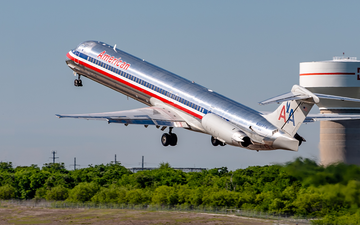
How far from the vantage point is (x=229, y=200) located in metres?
97.8

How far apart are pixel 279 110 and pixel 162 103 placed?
1384 centimetres

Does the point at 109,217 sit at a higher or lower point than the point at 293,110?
lower

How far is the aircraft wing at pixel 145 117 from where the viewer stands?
55250 mm

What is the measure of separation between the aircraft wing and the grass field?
37.7 meters

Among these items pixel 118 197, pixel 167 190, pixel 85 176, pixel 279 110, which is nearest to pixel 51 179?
pixel 85 176

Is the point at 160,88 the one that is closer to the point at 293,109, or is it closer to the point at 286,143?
the point at 293,109

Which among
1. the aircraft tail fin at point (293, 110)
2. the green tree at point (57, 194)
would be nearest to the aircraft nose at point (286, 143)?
the aircraft tail fin at point (293, 110)

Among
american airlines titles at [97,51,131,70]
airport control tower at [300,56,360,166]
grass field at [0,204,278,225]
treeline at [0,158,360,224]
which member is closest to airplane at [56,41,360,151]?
american airlines titles at [97,51,131,70]

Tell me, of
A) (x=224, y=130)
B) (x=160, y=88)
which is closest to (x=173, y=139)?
(x=160, y=88)

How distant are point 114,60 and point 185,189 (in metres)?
45.4

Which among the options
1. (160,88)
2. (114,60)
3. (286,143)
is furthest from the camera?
(114,60)

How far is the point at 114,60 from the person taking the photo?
64.6 meters

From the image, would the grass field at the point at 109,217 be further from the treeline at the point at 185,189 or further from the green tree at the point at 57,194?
the green tree at the point at 57,194

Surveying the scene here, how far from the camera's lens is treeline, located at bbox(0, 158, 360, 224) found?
86750 mm
